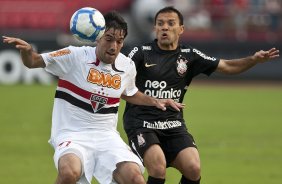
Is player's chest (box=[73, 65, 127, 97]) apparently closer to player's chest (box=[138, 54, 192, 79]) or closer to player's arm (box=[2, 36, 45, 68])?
player's arm (box=[2, 36, 45, 68])

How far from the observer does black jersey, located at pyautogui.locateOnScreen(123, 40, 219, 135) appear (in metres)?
10.3

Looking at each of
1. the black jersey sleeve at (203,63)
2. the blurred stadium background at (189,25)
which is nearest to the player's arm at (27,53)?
the black jersey sleeve at (203,63)

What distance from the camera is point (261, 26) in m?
32.1

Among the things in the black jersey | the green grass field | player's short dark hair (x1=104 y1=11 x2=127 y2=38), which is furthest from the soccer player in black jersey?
the green grass field

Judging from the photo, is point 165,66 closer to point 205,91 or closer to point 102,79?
point 102,79

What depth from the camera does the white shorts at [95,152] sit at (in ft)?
28.6

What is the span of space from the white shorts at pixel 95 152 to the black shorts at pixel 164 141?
1018 millimetres

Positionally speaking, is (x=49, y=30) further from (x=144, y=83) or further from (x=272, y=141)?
(x=144, y=83)

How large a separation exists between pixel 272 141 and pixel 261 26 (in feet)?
50.5

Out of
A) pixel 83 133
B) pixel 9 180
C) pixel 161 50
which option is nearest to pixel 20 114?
pixel 9 180

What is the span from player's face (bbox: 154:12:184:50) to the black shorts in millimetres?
1161

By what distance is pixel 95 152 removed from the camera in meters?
8.91

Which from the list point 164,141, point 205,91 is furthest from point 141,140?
point 205,91

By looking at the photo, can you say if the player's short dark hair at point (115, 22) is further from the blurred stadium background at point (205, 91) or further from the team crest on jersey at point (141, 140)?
the blurred stadium background at point (205, 91)
